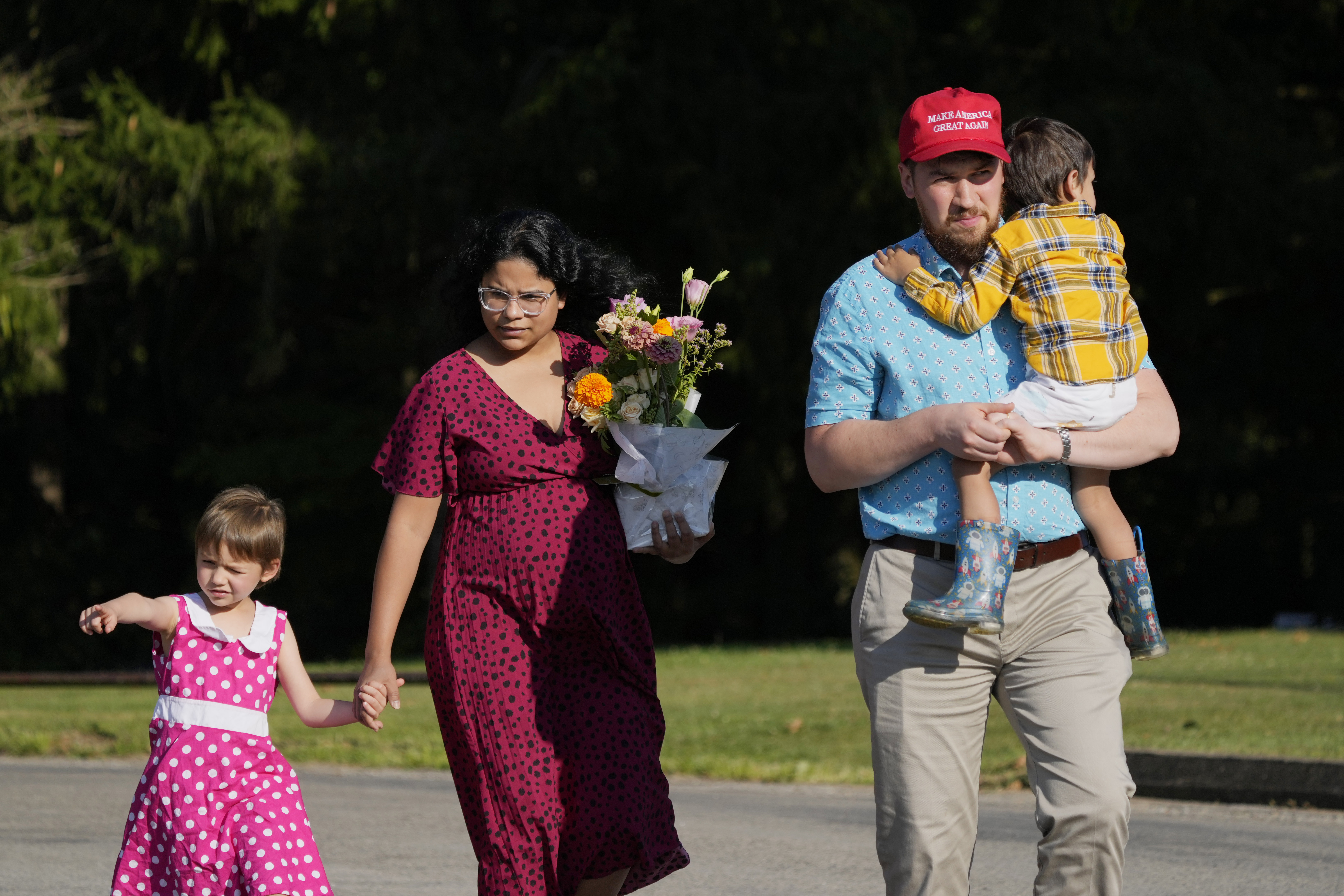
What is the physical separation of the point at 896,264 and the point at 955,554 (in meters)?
0.67

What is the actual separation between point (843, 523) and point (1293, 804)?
1698cm

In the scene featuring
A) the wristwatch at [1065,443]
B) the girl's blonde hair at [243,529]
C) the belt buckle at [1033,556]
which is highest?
the wristwatch at [1065,443]

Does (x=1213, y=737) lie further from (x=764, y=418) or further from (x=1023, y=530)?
(x=764, y=418)

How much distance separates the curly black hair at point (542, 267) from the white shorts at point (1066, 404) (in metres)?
1.30

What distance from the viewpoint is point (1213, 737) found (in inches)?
366

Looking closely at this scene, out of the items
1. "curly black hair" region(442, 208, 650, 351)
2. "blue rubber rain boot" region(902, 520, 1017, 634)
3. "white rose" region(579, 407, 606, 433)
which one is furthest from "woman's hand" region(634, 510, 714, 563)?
"blue rubber rain boot" region(902, 520, 1017, 634)

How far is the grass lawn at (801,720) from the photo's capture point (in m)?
9.36

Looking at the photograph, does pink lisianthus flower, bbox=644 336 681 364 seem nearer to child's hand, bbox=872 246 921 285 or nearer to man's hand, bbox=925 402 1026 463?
child's hand, bbox=872 246 921 285

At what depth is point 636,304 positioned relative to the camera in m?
4.50

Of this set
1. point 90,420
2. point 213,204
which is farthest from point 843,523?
point 90,420

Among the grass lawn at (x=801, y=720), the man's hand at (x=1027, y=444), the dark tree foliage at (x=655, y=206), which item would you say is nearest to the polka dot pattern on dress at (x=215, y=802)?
the man's hand at (x=1027, y=444)

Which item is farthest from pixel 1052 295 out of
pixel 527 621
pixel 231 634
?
pixel 231 634

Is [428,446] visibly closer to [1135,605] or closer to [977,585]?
[977,585]

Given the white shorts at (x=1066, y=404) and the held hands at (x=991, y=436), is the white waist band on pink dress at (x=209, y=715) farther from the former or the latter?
the white shorts at (x=1066, y=404)
